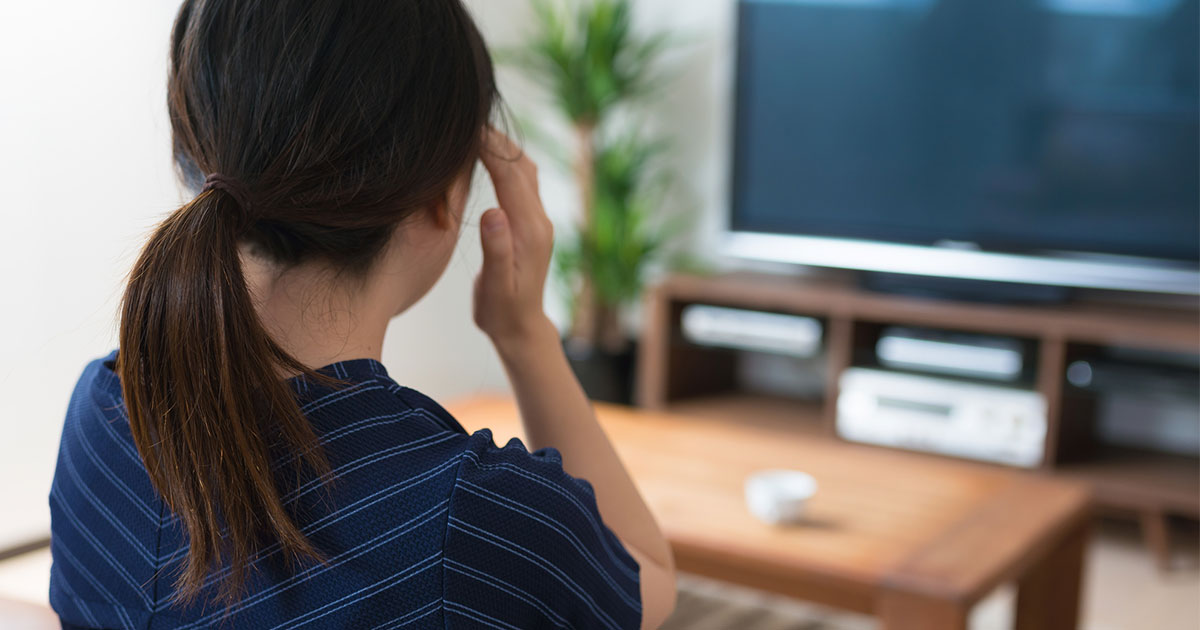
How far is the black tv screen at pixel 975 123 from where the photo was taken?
276cm

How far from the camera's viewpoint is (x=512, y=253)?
0.89 meters

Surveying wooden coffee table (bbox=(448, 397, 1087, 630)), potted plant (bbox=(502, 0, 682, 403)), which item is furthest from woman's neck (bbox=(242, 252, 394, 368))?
potted plant (bbox=(502, 0, 682, 403))

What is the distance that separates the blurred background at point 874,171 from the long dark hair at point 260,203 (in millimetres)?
979

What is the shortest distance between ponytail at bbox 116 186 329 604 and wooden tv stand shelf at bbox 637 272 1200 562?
2399mm

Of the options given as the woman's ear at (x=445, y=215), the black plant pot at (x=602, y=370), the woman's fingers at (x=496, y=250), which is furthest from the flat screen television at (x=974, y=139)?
the woman's ear at (x=445, y=215)

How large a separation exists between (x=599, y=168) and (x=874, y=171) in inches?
31.5

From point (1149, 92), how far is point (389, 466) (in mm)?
2613

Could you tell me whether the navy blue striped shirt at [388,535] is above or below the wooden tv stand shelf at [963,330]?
above

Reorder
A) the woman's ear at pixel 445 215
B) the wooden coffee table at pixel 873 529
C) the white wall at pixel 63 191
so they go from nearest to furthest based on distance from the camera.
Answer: the woman's ear at pixel 445 215, the white wall at pixel 63 191, the wooden coffee table at pixel 873 529

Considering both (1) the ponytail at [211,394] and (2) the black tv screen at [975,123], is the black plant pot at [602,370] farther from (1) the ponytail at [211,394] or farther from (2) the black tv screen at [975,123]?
(1) the ponytail at [211,394]

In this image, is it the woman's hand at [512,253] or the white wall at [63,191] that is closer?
the woman's hand at [512,253]

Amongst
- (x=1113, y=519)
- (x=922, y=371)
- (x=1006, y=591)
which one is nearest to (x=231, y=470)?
(x=1006, y=591)

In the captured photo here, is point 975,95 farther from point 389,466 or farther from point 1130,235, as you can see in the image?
point 389,466

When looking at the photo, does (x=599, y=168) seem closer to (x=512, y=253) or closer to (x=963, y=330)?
(x=963, y=330)
